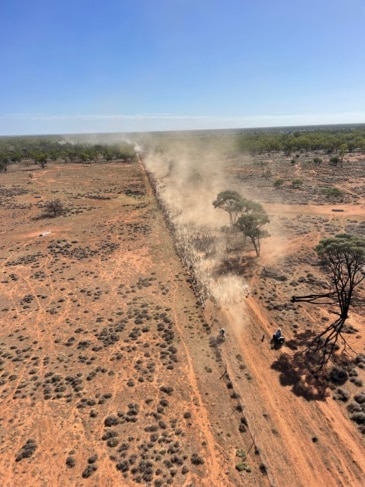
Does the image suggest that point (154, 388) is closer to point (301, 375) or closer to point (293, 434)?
point (293, 434)

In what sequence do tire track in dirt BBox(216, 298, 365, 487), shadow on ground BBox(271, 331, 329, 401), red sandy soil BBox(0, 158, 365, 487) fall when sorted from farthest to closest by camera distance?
shadow on ground BBox(271, 331, 329, 401) < red sandy soil BBox(0, 158, 365, 487) < tire track in dirt BBox(216, 298, 365, 487)

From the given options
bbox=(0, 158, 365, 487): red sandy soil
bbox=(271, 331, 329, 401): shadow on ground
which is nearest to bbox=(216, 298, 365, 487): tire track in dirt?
bbox=(0, 158, 365, 487): red sandy soil

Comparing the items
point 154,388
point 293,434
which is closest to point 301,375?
point 293,434

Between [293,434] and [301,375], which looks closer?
[293,434]

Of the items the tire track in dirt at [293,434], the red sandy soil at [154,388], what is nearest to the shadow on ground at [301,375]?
the red sandy soil at [154,388]

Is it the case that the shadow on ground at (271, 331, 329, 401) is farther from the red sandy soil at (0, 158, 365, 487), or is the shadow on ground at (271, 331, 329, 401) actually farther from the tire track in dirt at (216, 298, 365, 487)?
the tire track in dirt at (216, 298, 365, 487)

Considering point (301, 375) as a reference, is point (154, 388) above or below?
below

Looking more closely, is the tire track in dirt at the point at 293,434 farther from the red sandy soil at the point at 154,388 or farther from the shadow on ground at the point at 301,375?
the shadow on ground at the point at 301,375

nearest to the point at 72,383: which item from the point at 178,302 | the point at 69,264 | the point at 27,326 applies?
the point at 27,326
